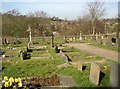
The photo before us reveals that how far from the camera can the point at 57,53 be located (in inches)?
717

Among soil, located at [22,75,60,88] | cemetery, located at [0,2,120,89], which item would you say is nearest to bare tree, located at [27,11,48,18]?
cemetery, located at [0,2,120,89]

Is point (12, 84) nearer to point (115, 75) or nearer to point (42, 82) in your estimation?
point (42, 82)

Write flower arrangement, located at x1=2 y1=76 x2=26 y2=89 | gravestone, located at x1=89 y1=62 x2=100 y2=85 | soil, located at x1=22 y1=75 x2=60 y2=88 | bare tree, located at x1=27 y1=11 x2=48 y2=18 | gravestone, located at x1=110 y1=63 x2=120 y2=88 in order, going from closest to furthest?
1. gravestone, located at x1=110 y1=63 x2=120 y2=88
2. flower arrangement, located at x1=2 y1=76 x2=26 y2=89
3. gravestone, located at x1=89 y1=62 x2=100 y2=85
4. soil, located at x1=22 y1=75 x2=60 y2=88
5. bare tree, located at x1=27 y1=11 x2=48 y2=18

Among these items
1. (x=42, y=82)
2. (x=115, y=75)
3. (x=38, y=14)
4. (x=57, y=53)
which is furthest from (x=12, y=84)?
(x=38, y=14)

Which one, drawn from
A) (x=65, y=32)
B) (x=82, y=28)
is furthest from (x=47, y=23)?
(x=82, y=28)

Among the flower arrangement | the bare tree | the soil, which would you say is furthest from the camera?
the bare tree

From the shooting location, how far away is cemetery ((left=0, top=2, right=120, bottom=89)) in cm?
741

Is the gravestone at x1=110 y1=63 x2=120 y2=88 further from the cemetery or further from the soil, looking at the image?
the soil

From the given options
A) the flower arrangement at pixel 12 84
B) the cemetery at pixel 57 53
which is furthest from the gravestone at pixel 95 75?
the flower arrangement at pixel 12 84

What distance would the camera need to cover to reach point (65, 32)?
155ft

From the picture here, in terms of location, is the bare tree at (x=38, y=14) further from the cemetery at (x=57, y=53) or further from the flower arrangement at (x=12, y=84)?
the flower arrangement at (x=12, y=84)

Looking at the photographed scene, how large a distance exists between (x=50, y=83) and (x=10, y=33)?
3313cm

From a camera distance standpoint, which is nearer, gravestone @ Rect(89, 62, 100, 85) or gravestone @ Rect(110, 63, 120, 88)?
gravestone @ Rect(110, 63, 120, 88)

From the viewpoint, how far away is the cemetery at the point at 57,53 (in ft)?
24.3
